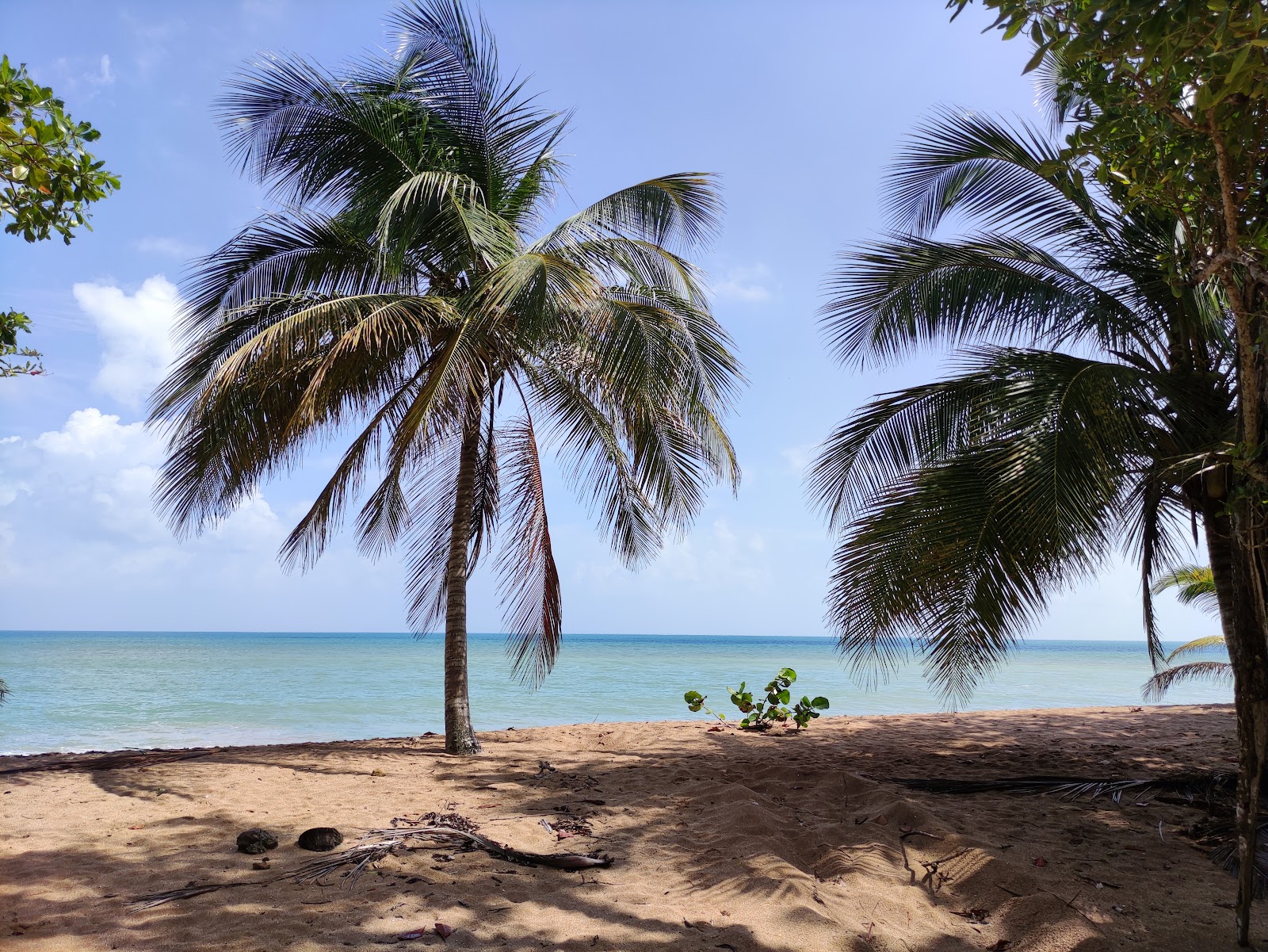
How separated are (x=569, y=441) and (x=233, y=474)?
308 cm

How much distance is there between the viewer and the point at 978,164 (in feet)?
21.4

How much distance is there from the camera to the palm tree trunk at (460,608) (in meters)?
7.00

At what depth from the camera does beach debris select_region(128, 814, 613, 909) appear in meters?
3.56

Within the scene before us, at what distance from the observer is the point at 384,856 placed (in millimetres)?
3994

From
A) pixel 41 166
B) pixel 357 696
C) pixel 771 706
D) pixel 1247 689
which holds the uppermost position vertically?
pixel 41 166

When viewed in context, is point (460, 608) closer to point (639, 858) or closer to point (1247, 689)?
point (639, 858)

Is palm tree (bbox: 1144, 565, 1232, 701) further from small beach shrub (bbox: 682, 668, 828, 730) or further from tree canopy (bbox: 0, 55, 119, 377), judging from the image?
tree canopy (bbox: 0, 55, 119, 377)

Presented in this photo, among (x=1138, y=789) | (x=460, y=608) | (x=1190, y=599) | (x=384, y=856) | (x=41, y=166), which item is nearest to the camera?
(x=41, y=166)

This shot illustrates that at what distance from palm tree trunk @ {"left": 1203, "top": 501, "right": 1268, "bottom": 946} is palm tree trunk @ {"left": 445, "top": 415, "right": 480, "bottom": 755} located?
5445mm

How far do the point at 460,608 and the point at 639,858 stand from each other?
11.4 ft

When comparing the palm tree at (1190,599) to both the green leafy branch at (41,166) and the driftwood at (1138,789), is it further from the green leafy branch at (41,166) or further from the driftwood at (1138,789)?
the green leafy branch at (41,166)

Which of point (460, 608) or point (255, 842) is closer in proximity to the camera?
point (255, 842)

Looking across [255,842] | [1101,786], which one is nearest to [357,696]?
[255,842]

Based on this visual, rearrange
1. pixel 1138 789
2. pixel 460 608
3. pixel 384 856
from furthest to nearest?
pixel 460 608 → pixel 1138 789 → pixel 384 856
